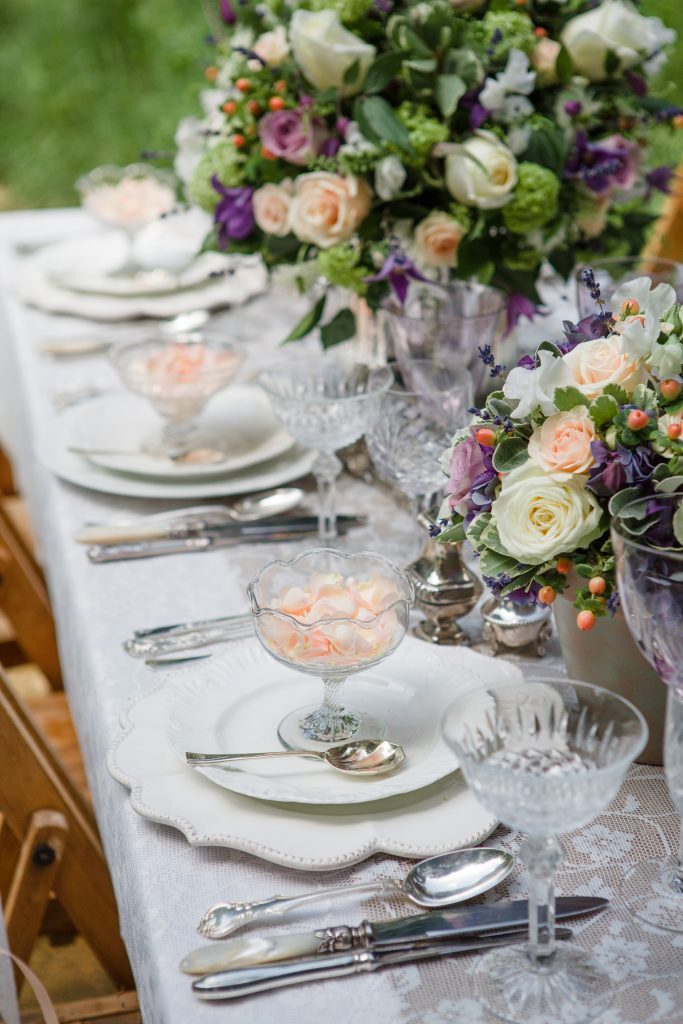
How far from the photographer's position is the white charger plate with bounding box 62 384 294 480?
1524mm

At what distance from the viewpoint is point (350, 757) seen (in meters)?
0.97

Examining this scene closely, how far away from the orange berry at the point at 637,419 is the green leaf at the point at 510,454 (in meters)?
0.09

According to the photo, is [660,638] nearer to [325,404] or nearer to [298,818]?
[298,818]

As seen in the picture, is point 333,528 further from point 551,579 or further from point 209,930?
point 209,930

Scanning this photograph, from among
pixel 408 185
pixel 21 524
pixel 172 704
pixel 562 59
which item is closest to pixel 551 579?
pixel 172 704

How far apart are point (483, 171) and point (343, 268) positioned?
0.20m

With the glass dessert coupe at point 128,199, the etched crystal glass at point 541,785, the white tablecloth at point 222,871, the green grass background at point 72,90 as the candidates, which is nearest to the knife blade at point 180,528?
the white tablecloth at point 222,871

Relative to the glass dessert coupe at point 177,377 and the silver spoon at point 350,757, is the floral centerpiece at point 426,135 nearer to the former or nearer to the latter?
the glass dessert coupe at point 177,377

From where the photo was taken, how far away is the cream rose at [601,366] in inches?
35.2

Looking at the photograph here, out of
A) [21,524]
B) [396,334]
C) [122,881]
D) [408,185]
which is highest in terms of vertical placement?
[408,185]

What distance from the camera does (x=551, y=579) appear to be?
0.94m

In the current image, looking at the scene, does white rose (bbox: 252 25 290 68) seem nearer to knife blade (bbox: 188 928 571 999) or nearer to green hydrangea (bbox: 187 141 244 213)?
green hydrangea (bbox: 187 141 244 213)

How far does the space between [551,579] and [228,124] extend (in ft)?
2.98

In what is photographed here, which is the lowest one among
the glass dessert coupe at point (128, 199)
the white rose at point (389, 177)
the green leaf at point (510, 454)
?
the glass dessert coupe at point (128, 199)
